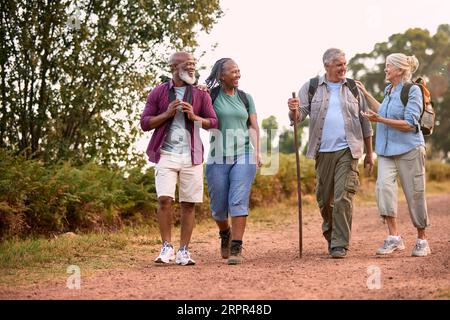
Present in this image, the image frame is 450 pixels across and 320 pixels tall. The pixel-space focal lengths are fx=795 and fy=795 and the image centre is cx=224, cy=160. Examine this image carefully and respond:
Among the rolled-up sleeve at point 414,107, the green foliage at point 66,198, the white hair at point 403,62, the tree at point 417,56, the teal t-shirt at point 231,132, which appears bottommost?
the green foliage at point 66,198

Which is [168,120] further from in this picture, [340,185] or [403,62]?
[403,62]

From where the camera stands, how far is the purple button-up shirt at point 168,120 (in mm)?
8148

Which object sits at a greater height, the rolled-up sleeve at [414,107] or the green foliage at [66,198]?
the rolled-up sleeve at [414,107]

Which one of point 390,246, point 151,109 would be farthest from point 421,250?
point 151,109

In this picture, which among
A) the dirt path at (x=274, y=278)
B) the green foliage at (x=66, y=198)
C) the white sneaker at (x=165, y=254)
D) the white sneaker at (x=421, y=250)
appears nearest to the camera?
the dirt path at (x=274, y=278)

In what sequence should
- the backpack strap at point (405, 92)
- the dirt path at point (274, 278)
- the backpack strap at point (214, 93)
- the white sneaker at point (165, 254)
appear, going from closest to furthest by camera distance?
the dirt path at point (274, 278)
the white sneaker at point (165, 254)
the backpack strap at point (214, 93)
the backpack strap at point (405, 92)

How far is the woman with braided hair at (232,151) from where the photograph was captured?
8.38m

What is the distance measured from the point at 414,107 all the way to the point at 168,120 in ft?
9.24

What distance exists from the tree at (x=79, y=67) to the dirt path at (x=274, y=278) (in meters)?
3.33

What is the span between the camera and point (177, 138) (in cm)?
816

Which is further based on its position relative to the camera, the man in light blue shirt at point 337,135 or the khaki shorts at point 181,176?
the man in light blue shirt at point 337,135

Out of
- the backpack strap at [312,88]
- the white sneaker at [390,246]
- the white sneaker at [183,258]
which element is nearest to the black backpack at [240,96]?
the backpack strap at [312,88]

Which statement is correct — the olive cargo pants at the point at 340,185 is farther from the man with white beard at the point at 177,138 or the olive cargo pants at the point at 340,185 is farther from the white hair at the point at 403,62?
the man with white beard at the point at 177,138
